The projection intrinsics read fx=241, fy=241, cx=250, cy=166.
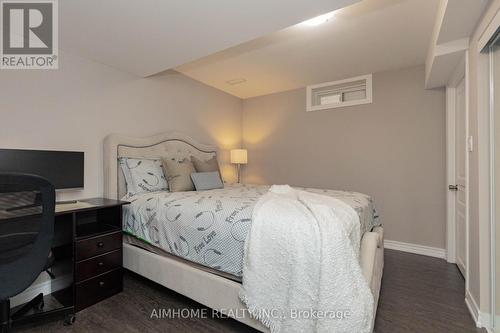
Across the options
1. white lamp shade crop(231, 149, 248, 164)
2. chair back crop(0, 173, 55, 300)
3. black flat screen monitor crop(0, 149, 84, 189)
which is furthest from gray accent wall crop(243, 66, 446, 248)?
chair back crop(0, 173, 55, 300)

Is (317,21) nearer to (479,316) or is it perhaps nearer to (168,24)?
(168,24)

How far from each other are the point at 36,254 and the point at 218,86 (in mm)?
3384

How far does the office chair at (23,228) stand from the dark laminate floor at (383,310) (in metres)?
0.70

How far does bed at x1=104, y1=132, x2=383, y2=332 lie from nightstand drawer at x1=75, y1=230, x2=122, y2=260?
0.53 feet

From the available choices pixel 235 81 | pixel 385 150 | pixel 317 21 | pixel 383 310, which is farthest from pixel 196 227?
pixel 385 150

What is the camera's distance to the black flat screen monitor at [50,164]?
1872mm

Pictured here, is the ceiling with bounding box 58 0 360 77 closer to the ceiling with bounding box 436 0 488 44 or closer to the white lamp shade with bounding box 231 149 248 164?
the ceiling with bounding box 436 0 488 44

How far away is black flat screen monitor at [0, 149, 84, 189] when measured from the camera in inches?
73.7

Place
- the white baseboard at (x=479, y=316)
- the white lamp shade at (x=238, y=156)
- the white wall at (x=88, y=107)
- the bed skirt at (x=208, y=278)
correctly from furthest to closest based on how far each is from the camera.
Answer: the white lamp shade at (x=238, y=156) < the white wall at (x=88, y=107) < the white baseboard at (x=479, y=316) < the bed skirt at (x=208, y=278)

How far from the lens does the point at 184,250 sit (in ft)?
5.98

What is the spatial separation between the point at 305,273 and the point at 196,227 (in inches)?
33.8

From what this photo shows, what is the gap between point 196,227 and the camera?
178 centimetres

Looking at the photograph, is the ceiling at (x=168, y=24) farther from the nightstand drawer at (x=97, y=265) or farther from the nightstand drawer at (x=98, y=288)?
the nightstand drawer at (x=98, y=288)

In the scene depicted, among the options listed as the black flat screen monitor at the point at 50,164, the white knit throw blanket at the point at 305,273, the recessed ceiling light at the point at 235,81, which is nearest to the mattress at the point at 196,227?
the white knit throw blanket at the point at 305,273
